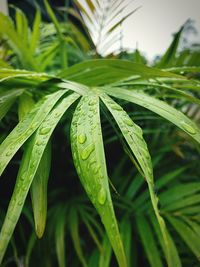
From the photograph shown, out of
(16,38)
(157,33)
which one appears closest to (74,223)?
(16,38)

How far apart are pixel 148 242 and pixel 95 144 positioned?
0.34m

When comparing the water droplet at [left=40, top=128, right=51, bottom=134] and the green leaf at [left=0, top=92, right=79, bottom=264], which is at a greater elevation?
the water droplet at [left=40, top=128, right=51, bottom=134]

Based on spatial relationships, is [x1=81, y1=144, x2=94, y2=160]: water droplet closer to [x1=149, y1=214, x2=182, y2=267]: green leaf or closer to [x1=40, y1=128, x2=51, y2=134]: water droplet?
[x1=40, y1=128, x2=51, y2=134]: water droplet

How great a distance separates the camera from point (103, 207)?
0.25 meters

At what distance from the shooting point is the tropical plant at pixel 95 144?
0.91 ft

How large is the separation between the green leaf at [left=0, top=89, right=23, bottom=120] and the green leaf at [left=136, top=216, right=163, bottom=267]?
0.37 meters

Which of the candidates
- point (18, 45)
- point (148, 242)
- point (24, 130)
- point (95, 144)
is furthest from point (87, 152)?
point (18, 45)

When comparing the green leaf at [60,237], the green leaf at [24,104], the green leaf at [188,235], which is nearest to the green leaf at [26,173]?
the green leaf at [24,104]

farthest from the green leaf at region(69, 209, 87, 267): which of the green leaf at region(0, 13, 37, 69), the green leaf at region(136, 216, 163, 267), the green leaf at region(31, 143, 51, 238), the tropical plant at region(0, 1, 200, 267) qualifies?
the green leaf at region(0, 13, 37, 69)

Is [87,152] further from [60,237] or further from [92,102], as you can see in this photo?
[60,237]

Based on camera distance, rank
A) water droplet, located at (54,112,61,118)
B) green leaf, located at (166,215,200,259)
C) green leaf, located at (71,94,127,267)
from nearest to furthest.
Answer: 1. green leaf, located at (71,94,127,267)
2. water droplet, located at (54,112,61,118)
3. green leaf, located at (166,215,200,259)

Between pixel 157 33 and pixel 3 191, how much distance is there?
4.61 ft

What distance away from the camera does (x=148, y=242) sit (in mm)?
530

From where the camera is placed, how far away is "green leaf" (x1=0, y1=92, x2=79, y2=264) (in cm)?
28
